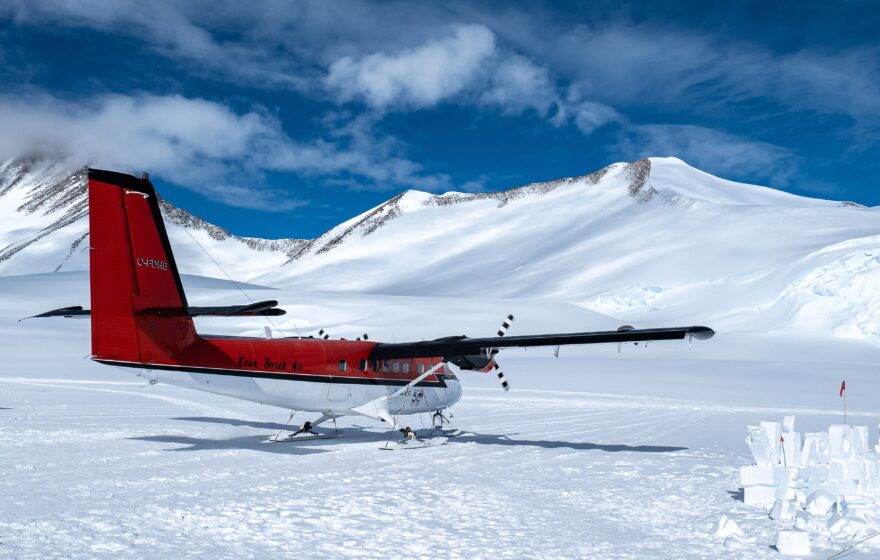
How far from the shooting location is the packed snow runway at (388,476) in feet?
27.0

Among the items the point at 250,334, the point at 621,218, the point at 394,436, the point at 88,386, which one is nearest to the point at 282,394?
the point at 394,436

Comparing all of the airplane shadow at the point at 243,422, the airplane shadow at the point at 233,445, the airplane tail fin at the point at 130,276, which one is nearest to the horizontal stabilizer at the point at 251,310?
the airplane tail fin at the point at 130,276

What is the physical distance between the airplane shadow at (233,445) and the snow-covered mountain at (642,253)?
39.2 meters

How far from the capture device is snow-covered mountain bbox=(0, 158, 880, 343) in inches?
1960

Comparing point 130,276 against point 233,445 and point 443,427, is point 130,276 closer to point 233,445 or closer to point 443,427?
point 233,445

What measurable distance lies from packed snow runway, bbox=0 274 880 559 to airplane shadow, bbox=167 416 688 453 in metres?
0.08

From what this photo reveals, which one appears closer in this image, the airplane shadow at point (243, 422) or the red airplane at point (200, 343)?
the red airplane at point (200, 343)

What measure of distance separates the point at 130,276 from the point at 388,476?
601cm

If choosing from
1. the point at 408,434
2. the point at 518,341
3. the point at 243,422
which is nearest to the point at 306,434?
the point at 408,434

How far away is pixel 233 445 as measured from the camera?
1529 cm

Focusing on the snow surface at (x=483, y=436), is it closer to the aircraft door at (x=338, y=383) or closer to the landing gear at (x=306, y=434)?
the landing gear at (x=306, y=434)

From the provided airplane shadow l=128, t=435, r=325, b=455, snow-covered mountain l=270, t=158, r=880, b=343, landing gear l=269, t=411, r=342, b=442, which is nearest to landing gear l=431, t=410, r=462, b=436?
landing gear l=269, t=411, r=342, b=442

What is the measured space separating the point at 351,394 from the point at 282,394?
1.76 m

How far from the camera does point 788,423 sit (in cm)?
1067
